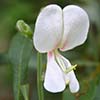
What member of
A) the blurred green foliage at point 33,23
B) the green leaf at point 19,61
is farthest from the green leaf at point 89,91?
the blurred green foliage at point 33,23

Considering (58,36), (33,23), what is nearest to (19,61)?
(58,36)

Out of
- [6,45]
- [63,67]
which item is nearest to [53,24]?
[63,67]

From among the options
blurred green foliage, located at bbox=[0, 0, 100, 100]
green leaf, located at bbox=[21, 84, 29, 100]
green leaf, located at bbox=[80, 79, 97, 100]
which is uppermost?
green leaf, located at bbox=[21, 84, 29, 100]

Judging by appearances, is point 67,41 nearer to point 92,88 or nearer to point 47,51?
point 47,51

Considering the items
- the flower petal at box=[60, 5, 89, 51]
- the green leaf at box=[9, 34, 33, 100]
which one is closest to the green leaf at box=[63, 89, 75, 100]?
the green leaf at box=[9, 34, 33, 100]

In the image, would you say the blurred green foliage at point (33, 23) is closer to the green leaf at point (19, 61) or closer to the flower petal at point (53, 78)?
the green leaf at point (19, 61)

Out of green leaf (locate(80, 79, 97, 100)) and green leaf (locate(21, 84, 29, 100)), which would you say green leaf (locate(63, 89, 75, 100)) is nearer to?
green leaf (locate(80, 79, 97, 100))

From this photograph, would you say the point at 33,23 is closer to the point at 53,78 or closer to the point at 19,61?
the point at 19,61

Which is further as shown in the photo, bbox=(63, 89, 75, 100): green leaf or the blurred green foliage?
the blurred green foliage

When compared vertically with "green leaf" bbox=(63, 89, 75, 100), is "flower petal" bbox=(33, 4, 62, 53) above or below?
above
